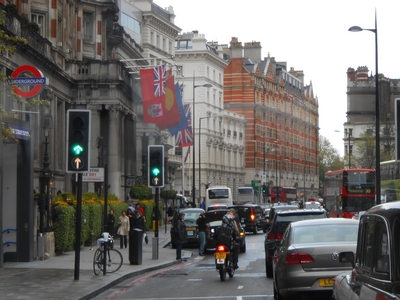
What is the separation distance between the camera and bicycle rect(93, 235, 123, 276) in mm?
22422

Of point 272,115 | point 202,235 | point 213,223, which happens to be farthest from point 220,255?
point 272,115

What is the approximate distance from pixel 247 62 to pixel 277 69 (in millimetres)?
14209

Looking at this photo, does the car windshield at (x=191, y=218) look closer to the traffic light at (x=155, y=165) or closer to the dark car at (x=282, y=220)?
the traffic light at (x=155, y=165)

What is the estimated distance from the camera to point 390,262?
22.1 feet

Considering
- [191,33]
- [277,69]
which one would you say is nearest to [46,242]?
[191,33]

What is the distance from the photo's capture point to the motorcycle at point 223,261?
21.3 m

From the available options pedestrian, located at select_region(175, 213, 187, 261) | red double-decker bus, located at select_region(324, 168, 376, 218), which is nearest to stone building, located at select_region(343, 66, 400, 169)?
red double-decker bus, located at select_region(324, 168, 376, 218)

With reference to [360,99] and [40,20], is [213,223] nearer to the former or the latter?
[40,20]

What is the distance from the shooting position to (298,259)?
14.5m

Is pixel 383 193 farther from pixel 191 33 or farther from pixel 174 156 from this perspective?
pixel 191 33

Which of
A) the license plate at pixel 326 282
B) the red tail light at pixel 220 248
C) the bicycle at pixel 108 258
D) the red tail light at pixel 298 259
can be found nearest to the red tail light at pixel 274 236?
the red tail light at pixel 220 248

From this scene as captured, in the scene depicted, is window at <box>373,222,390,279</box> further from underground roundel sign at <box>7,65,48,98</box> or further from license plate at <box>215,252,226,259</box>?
license plate at <box>215,252,226,259</box>

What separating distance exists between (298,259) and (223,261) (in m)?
6.89

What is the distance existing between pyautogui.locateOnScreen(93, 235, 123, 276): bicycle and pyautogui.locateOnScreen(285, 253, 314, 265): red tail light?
27.7ft
